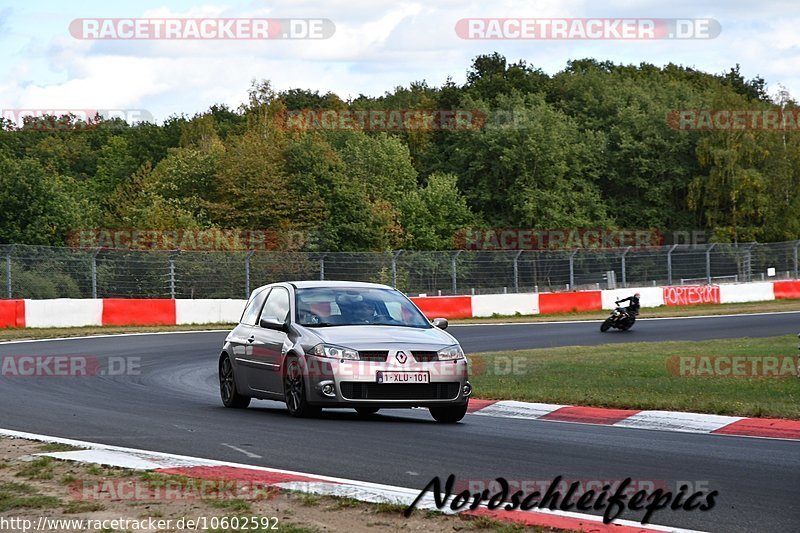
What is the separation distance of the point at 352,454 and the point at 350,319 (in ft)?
11.4

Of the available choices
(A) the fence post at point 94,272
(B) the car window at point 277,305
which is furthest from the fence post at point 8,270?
(B) the car window at point 277,305

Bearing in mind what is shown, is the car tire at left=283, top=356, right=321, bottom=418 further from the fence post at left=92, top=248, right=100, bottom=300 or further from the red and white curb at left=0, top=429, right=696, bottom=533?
the fence post at left=92, top=248, right=100, bottom=300

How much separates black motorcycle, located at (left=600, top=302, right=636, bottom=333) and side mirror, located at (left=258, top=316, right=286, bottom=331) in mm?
16993

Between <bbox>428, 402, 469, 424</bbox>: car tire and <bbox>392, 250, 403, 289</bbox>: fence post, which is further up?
<bbox>392, 250, 403, 289</bbox>: fence post

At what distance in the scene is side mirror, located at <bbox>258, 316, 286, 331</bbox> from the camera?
1258 cm

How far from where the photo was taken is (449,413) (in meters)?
12.2

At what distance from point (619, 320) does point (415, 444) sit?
19667 mm

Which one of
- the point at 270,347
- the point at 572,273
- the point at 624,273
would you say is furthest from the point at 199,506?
the point at 624,273

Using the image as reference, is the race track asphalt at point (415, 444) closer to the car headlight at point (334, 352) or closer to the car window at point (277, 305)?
the car headlight at point (334, 352)

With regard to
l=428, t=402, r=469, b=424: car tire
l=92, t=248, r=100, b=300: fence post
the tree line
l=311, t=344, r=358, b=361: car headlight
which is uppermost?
the tree line

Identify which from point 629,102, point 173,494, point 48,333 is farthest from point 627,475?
point 629,102

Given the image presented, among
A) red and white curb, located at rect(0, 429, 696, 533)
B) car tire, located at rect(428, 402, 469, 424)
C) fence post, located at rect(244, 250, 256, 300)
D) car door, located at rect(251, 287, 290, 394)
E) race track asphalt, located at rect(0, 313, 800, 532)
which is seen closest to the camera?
red and white curb, located at rect(0, 429, 696, 533)

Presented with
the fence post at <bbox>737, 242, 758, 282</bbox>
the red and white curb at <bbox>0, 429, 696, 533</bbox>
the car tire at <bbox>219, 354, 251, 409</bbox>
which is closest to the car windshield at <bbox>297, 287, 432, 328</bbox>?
the car tire at <bbox>219, 354, 251, 409</bbox>

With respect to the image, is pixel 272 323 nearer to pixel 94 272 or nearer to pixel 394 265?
pixel 94 272
